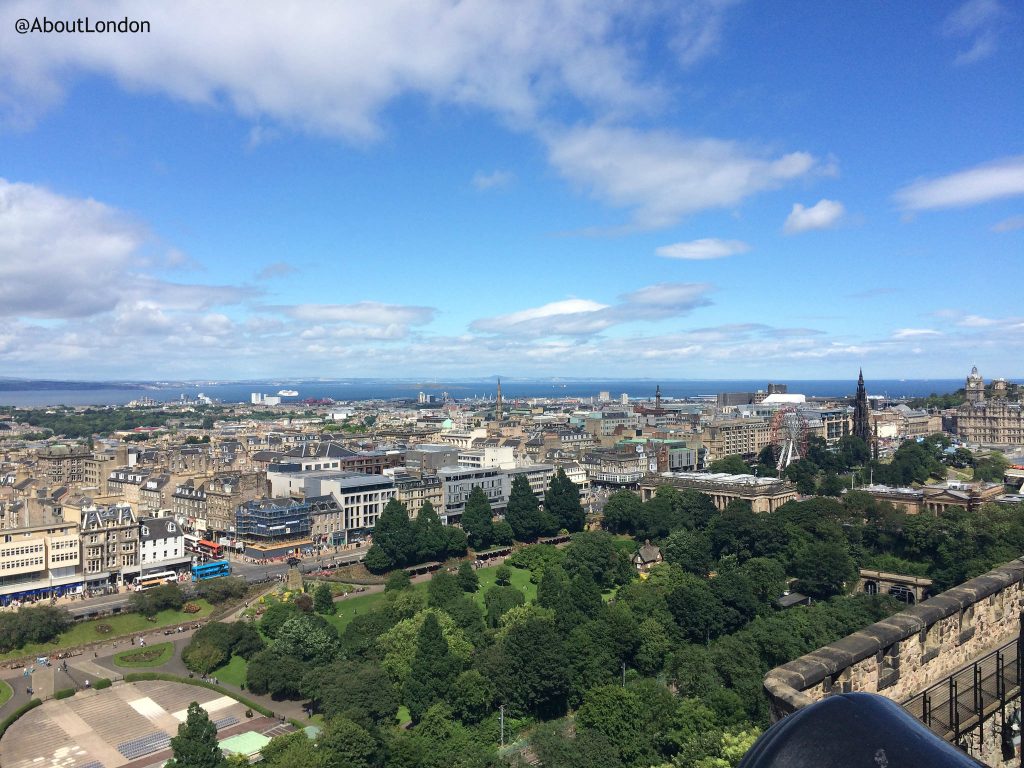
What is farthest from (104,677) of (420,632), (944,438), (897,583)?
(944,438)

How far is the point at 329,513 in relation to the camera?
64125 millimetres

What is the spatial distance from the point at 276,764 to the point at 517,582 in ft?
97.7

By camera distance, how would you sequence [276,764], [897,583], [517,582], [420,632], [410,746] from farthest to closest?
[517,582] → [897,583] → [420,632] → [410,746] → [276,764]

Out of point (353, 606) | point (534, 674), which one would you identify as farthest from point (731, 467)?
point (534, 674)

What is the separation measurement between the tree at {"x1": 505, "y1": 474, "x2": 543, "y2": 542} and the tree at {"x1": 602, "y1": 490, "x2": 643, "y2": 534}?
648 centimetres

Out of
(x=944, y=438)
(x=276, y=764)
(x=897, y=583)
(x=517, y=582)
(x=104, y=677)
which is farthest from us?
(x=944, y=438)

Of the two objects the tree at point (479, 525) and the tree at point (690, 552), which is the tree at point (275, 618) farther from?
the tree at point (690, 552)

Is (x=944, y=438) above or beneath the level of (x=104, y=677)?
above

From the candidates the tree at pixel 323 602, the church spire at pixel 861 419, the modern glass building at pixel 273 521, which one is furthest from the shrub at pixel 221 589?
the church spire at pixel 861 419

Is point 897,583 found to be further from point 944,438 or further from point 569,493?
point 944,438

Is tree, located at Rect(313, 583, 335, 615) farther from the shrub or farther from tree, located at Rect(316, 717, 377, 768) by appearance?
tree, located at Rect(316, 717, 377, 768)

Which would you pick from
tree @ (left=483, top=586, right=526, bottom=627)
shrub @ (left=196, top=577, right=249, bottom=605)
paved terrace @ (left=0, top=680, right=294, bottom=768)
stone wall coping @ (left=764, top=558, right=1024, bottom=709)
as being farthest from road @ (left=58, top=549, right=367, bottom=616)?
stone wall coping @ (left=764, top=558, right=1024, bottom=709)

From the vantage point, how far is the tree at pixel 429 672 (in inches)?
1220

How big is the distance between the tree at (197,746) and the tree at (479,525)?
35.1m
